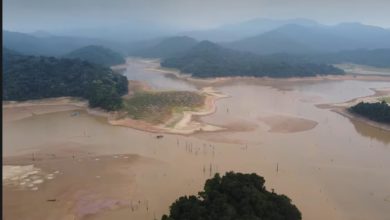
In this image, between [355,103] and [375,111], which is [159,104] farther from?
[355,103]

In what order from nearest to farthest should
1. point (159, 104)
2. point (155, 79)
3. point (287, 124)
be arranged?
point (287, 124) → point (159, 104) → point (155, 79)

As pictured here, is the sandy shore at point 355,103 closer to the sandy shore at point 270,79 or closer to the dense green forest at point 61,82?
the sandy shore at point 270,79

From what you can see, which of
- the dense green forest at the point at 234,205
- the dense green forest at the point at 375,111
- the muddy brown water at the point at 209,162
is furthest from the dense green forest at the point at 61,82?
the dense green forest at the point at 234,205

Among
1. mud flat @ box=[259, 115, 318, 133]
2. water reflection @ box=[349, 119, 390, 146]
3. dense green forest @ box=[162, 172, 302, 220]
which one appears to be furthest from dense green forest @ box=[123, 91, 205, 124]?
dense green forest @ box=[162, 172, 302, 220]

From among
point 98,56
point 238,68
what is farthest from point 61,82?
point 98,56

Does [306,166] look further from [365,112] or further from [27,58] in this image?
[27,58]

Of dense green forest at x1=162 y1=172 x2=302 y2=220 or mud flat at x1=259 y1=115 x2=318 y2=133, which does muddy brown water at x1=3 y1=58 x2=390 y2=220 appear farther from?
dense green forest at x1=162 y1=172 x2=302 y2=220

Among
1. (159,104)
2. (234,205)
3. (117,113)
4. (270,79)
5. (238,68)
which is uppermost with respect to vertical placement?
(238,68)
